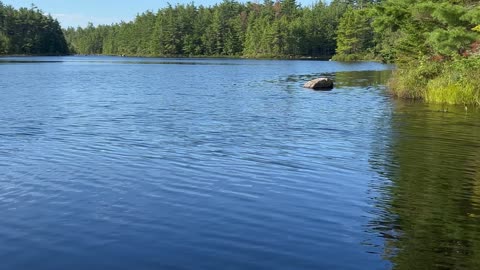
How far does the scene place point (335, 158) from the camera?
17609 mm

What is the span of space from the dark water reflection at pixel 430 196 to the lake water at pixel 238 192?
0.04 metres

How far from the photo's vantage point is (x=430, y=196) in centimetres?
1306

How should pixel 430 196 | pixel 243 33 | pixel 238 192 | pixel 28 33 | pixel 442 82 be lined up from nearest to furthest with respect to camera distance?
pixel 430 196
pixel 238 192
pixel 442 82
pixel 243 33
pixel 28 33

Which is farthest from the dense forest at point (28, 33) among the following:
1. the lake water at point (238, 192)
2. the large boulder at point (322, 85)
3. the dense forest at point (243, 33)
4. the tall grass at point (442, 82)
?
the lake water at point (238, 192)

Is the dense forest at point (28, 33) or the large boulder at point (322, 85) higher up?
the dense forest at point (28, 33)

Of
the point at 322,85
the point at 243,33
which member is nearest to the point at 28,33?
the point at 243,33

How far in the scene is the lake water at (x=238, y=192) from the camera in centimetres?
941

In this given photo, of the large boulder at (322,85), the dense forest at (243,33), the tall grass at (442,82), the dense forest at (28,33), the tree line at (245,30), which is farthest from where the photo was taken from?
the dense forest at (28,33)

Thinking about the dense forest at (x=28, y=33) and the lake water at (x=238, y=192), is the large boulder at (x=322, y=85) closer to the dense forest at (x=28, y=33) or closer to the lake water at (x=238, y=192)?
the lake water at (x=238, y=192)

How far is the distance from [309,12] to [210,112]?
14458cm

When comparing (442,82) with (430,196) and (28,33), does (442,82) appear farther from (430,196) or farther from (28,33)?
(28,33)

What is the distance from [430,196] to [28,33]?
18026 centimetres

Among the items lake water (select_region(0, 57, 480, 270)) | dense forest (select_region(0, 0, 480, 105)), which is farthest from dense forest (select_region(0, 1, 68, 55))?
lake water (select_region(0, 57, 480, 270))

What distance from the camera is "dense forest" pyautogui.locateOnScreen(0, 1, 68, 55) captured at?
553 feet
